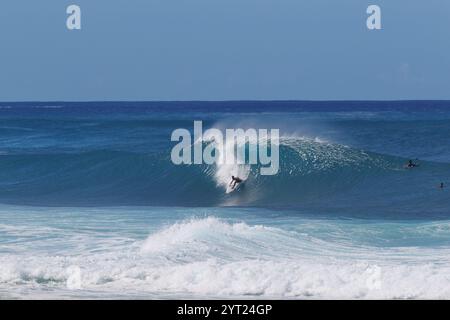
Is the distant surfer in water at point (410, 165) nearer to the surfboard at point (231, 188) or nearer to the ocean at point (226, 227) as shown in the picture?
the ocean at point (226, 227)

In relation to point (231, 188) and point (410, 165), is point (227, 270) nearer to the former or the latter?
point (231, 188)

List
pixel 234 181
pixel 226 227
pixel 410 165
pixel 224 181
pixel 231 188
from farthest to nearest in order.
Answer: pixel 410 165, pixel 224 181, pixel 234 181, pixel 231 188, pixel 226 227

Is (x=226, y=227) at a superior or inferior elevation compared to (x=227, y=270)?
superior

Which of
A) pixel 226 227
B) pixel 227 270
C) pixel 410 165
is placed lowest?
pixel 227 270

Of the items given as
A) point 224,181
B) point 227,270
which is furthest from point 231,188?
point 227,270

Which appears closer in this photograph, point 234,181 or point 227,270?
point 227,270

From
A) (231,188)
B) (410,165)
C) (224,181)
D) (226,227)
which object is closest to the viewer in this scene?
(226,227)

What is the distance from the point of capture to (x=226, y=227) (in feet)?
54.6

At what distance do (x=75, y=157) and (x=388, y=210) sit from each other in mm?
16414

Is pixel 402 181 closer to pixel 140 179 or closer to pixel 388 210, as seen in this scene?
pixel 388 210

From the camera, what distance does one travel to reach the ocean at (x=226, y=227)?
12.6 meters

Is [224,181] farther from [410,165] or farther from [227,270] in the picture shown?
[227,270]

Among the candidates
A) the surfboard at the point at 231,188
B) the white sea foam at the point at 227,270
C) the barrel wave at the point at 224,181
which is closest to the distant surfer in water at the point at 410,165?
the barrel wave at the point at 224,181
